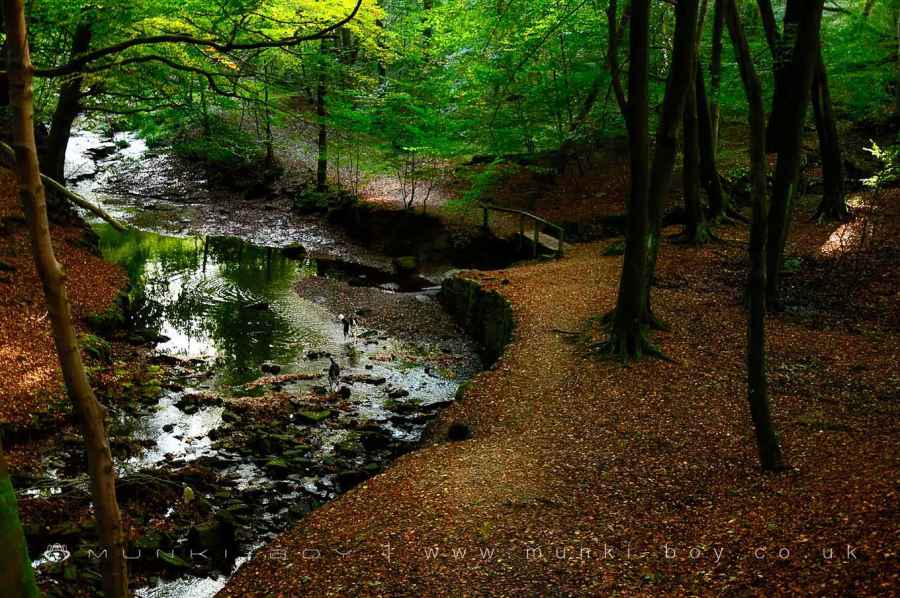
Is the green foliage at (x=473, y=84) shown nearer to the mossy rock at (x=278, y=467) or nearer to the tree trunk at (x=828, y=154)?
the tree trunk at (x=828, y=154)

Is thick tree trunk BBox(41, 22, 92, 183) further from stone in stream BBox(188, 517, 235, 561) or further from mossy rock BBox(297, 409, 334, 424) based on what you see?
stone in stream BBox(188, 517, 235, 561)

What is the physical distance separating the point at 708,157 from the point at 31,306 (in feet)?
52.7

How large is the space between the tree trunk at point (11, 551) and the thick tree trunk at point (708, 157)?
50.6ft

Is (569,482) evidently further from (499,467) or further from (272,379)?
(272,379)

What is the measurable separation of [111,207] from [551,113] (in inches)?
771

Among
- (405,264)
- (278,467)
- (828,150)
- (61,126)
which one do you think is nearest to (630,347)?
(278,467)

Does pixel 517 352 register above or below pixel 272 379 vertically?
above

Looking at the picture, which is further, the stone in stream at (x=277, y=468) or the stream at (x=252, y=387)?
the stone in stream at (x=277, y=468)

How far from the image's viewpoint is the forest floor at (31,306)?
874 cm

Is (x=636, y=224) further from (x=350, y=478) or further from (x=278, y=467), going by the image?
(x=278, y=467)

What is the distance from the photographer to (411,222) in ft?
76.7

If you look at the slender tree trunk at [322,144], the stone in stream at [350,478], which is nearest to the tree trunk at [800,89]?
the stone in stream at [350,478]

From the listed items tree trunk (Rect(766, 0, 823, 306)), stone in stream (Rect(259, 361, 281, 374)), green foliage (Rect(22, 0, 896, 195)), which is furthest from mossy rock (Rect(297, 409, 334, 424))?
green foliage (Rect(22, 0, 896, 195))

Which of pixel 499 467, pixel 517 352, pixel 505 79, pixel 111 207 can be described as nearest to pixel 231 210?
pixel 111 207
